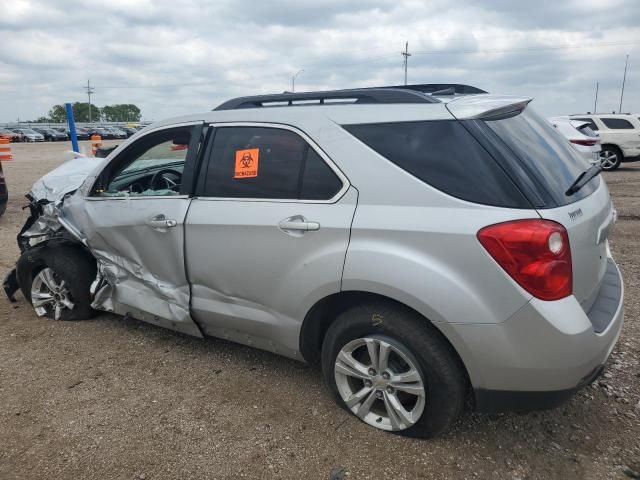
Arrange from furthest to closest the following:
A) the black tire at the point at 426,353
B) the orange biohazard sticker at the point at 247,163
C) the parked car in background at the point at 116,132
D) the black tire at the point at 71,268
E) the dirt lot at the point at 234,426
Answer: the parked car in background at the point at 116,132, the black tire at the point at 71,268, the orange biohazard sticker at the point at 247,163, the dirt lot at the point at 234,426, the black tire at the point at 426,353

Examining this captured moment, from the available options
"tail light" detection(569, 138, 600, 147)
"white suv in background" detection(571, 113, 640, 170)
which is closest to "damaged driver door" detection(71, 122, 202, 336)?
"tail light" detection(569, 138, 600, 147)

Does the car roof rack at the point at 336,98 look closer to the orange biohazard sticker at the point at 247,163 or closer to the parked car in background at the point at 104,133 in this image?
the orange biohazard sticker at the point at 247,163

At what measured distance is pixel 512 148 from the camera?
2367 millimetres

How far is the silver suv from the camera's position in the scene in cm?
223

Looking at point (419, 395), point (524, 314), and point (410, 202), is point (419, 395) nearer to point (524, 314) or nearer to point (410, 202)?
point (524, 314)

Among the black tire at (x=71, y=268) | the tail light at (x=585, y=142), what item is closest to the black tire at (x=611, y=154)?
the tail light at (x=585, y=142)

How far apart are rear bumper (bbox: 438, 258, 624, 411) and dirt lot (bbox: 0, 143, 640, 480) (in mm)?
412

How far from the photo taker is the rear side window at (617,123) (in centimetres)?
1486

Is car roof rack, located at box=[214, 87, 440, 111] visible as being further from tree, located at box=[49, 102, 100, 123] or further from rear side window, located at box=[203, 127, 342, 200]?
tree, located at box=[49, 102, 100, 123]

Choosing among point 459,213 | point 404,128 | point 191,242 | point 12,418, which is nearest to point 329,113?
point 404,128

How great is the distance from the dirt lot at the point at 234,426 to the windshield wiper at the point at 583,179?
127 centimetres

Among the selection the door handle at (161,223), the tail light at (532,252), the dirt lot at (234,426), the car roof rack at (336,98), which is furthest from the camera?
the door handle at (161,223)

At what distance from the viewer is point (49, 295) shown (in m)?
4.27

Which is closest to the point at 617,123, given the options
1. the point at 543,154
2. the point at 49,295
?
the point at 543,154
